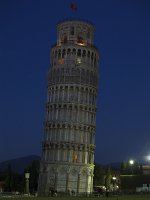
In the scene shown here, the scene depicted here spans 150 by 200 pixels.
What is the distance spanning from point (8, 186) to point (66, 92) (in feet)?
117

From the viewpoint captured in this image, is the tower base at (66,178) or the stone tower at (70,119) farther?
the stone tower at (70,119)

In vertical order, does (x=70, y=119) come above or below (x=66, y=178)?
above

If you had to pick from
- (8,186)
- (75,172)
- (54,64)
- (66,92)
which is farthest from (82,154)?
(8,186)

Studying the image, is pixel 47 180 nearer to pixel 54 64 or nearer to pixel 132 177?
pixel 54 64

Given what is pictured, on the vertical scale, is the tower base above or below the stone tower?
below

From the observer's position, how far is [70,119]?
102 metres

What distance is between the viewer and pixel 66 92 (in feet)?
340

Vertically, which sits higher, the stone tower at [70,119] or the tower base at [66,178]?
the stone tower at [70,119]

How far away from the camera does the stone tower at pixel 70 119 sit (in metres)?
100

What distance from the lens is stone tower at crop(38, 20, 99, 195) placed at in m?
100

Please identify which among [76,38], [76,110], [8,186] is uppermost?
[76,38]

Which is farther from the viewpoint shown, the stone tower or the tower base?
the stone tower

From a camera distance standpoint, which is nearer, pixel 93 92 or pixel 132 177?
pixel 93 92

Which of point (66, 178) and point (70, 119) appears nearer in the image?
point (66, 178)
